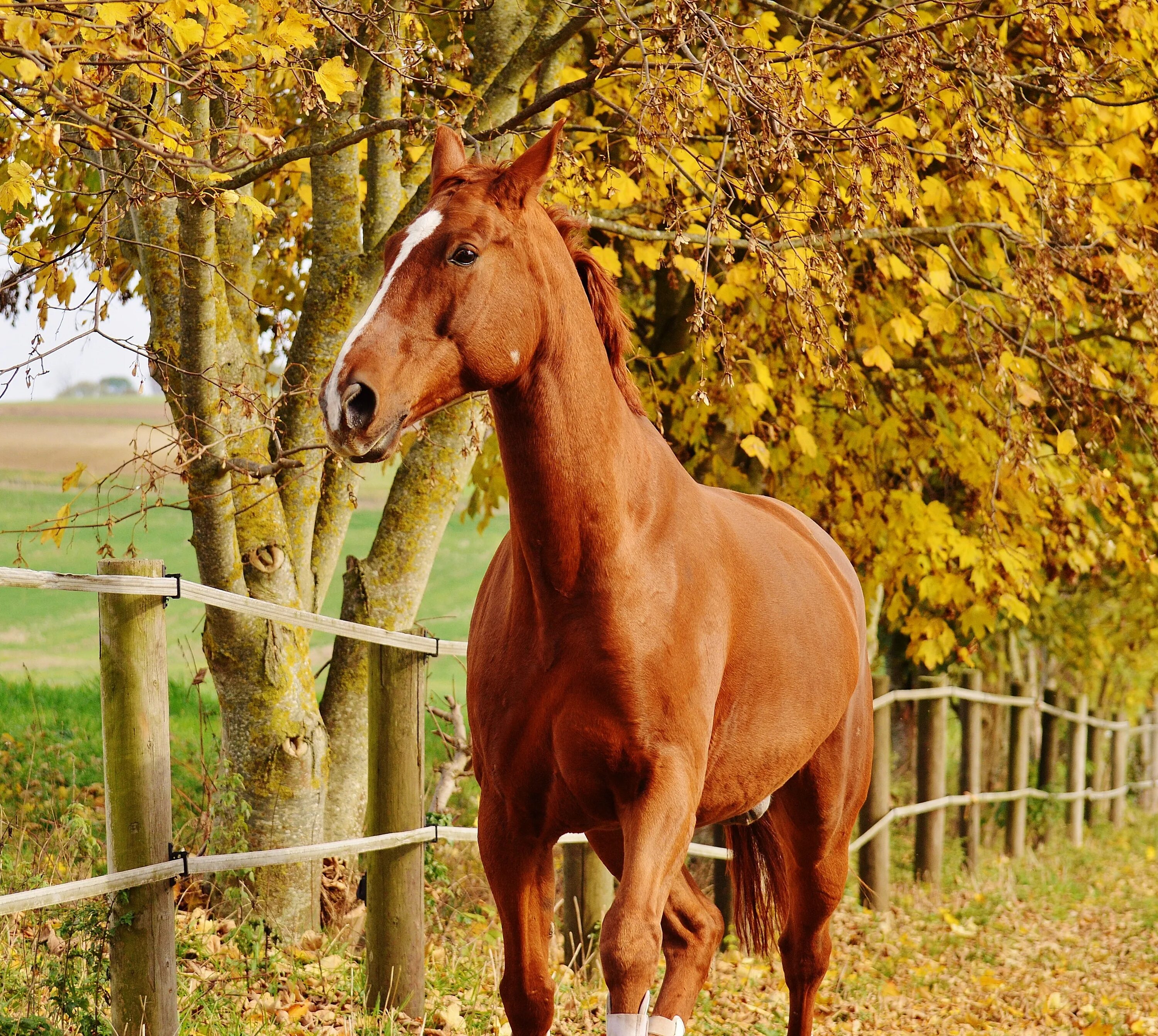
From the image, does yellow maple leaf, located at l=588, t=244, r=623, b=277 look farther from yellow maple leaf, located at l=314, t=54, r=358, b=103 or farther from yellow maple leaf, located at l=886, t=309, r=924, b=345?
yellow maple leaf, located at l=314, t=54, r=358, b=103

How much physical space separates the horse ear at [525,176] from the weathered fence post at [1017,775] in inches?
375

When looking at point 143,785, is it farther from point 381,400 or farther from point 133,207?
point 133,207

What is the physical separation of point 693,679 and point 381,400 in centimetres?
109

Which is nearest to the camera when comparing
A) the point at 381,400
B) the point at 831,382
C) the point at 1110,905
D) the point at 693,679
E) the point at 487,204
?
the point at 381,400

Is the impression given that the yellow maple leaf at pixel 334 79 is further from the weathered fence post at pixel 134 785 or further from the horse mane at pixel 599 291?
the weathered fence post at pixel 134 785

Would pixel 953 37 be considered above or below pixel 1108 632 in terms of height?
above

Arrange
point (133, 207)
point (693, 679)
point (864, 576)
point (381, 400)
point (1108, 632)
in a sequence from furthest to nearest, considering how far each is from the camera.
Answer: point (1108, 632), point (864, 576), point (133, 207), point (693, 679), point (381, 400)

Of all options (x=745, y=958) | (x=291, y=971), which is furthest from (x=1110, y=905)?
(x=291, y=971)

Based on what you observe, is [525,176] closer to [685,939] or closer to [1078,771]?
[685,939]

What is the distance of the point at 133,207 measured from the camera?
185 inches

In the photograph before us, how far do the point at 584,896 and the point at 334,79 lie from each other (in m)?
3.61

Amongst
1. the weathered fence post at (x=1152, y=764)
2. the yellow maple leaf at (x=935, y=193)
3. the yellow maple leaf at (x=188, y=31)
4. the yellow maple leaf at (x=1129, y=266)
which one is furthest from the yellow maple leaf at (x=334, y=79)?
the weathered fence post at (x=1152, y=764)

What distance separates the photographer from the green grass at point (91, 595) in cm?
1348

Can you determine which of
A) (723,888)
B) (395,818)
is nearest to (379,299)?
(395,818)
